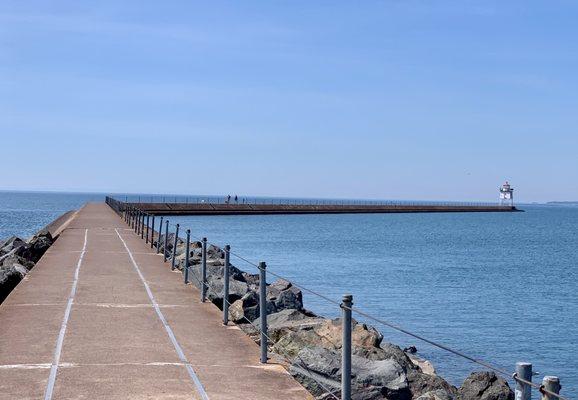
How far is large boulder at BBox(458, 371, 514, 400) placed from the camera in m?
14.4

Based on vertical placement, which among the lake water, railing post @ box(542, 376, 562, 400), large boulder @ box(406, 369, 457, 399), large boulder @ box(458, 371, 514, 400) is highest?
railing post @ box(542, 376, 562, 400)

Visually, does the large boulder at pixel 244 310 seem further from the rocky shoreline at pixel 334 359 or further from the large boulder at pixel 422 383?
the large boulder at pixel 422 383

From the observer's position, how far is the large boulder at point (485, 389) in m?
14.4

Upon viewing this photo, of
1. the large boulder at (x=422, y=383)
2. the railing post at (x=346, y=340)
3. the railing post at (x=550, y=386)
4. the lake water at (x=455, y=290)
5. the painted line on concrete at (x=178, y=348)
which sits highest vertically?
the railing post at (x=550, y=386)

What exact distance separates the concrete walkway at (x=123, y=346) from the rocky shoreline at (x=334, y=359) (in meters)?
0.43

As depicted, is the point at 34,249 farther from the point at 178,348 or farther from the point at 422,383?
the point at 178,348

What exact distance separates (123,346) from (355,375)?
299cm

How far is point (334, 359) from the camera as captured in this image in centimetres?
973

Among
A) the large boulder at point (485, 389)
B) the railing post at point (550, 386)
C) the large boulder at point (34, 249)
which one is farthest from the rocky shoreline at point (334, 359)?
the large boulder at point (34, 249)

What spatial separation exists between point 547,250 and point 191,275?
64.0 meters

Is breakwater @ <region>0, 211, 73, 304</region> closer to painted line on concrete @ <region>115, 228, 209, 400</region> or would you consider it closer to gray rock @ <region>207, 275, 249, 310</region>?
painted line on concrete @ <region>115, 228, 209, 400</region>

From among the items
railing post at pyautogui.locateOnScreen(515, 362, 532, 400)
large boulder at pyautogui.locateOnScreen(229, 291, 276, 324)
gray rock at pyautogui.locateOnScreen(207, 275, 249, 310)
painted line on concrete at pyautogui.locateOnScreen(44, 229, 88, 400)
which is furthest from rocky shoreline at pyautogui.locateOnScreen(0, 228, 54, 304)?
railing post at pyautogui.locateOnScreen(515, 362, 532, 400)

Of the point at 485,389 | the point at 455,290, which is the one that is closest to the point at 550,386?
the point at 485,389

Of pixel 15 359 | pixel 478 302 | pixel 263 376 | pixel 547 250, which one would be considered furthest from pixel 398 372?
pixel 547 250
